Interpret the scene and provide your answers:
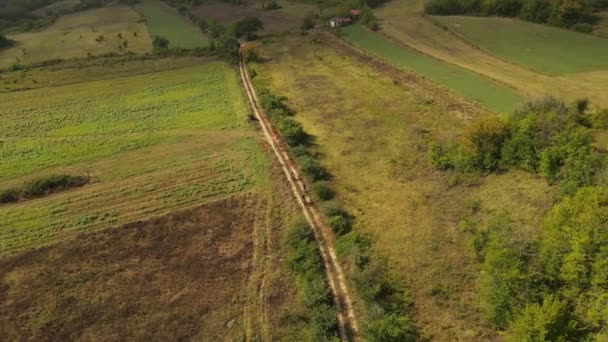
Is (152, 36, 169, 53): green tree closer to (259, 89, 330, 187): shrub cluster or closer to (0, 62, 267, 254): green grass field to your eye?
(0, 62, 267, 254): green grass field

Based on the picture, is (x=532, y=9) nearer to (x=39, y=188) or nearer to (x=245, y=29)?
(x=245, y=29)

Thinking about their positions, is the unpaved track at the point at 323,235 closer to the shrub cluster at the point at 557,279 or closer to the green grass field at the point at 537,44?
the shrub cluster at the point at 557,279

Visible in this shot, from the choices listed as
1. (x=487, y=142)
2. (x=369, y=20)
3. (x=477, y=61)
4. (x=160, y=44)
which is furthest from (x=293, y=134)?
(x=369, y=20)

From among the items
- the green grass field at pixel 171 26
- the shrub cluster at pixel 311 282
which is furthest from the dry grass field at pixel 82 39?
the shrub cluster at pixel 311 282

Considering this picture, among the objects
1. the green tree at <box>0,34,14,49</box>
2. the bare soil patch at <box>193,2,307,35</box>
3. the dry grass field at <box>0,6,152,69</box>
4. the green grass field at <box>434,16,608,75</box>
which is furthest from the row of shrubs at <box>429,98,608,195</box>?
the green tree at <box>0,34,14,49</box>

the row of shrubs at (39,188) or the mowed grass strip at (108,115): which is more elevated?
the mowed grass strip at (108,115)
